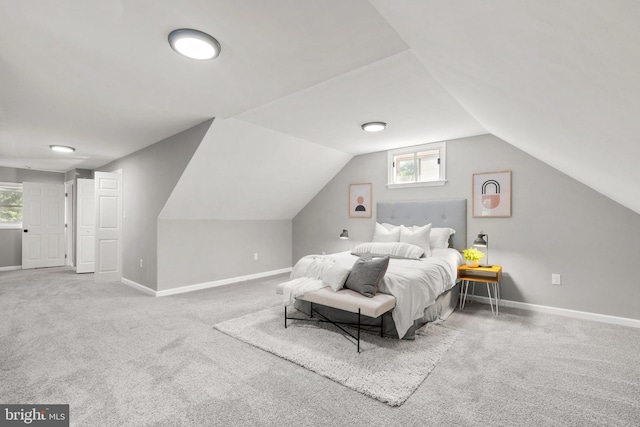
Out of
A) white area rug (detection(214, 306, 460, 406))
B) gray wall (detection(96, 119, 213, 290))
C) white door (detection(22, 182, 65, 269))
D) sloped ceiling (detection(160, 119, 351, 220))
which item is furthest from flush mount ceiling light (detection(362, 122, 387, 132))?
white door (detection(22, 182, 65, 269))

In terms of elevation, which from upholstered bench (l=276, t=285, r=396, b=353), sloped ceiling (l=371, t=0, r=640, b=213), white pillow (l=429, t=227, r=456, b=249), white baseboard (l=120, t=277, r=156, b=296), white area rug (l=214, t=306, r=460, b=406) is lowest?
white baseboard (l=120, t=277, r=156, b=296)

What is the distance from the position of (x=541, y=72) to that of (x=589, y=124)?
1.69ft

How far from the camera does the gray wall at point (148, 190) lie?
409cm

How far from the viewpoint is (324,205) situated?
5.97 m

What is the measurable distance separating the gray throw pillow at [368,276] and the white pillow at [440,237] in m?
1.71

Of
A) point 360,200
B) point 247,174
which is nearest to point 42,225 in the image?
point 247,174

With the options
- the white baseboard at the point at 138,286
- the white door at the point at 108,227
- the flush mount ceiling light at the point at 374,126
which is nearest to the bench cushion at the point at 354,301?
the flush mount ceiling light at the point at 374,126

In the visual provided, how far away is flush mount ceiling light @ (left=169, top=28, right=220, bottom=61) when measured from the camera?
1.89 meters

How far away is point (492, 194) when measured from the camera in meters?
4.07

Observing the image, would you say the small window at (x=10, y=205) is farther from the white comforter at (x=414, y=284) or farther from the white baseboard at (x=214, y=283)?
the white comforter at (x=414, y=284)

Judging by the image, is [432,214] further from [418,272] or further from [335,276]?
[335,276]

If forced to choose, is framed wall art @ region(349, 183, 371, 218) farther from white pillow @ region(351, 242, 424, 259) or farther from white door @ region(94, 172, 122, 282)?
white door @ region(94, 172, 122, 282)

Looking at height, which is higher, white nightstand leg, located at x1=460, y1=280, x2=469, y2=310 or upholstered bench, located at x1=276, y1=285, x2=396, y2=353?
upholstered bench, located at x1=276, y1=285, x2=396, y2=353

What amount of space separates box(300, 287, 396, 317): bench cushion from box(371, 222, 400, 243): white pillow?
1732 mm
